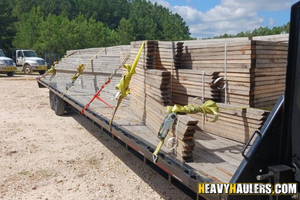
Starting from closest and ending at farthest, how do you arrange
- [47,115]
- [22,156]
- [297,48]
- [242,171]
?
[297,48] < [242,171] < [22,156] < [47,115]

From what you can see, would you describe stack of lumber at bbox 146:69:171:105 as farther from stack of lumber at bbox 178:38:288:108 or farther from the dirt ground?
the dirt ground

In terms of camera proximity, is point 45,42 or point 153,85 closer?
point 153,85

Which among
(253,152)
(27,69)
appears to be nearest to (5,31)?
(27,69)

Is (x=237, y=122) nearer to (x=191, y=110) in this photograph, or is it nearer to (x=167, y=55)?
(x=191, y=110)

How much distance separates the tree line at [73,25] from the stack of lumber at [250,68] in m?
38.8

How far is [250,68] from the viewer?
3.91 m

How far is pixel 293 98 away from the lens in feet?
7.27

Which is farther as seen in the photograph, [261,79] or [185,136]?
[261,79]

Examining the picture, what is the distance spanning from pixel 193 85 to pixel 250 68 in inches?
38.3

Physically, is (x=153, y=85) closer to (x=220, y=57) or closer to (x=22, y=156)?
(x=220, y=57)

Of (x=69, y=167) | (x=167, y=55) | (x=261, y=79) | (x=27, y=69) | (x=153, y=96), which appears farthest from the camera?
(x=27, y=69)

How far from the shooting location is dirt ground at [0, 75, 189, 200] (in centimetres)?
475

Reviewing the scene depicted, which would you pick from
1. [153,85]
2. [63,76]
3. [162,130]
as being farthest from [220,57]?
[63,76]

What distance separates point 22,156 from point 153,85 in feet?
11.1
